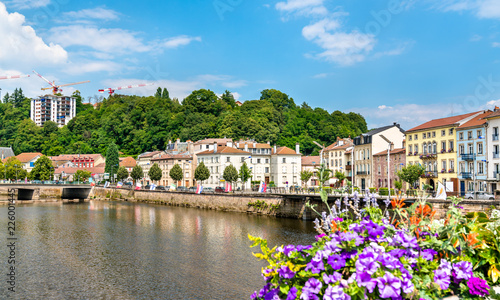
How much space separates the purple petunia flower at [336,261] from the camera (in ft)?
14.4

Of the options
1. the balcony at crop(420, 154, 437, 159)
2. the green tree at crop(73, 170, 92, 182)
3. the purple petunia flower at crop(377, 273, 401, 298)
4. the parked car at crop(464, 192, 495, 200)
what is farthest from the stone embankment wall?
the purple petunia flower at crop(377, 273, 401, 298)

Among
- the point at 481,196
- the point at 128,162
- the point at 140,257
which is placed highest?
the point at 128,162

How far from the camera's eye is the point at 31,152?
152 m

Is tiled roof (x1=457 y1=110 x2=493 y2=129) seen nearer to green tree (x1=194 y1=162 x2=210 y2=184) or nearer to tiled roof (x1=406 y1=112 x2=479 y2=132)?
tiled roof (x1=406 y1=112 x2=479 y2=132)

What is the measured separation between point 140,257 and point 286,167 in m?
62.1

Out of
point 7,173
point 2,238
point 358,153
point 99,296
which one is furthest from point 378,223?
point 7,173

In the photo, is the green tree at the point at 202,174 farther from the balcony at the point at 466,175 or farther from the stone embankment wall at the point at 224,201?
the balcony at the point at 466,175

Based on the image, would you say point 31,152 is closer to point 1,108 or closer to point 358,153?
point 1,108

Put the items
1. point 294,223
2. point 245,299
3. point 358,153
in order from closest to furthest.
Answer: point 245,299 → point 294,223 → point 358,153

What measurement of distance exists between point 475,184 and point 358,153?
26.9 meters

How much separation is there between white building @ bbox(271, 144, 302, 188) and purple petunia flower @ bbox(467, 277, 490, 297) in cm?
8295

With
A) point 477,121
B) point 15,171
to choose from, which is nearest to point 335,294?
point 477,121

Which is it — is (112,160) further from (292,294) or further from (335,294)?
(335,294)

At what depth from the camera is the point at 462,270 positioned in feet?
15.5
